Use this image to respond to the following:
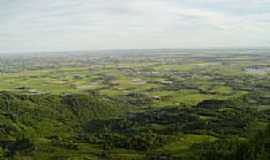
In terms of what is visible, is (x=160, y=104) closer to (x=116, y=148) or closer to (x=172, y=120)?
(x=172, y=120)

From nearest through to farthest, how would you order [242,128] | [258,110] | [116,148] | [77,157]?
[77,157] → [116,148] → [242,128] → [258,110]

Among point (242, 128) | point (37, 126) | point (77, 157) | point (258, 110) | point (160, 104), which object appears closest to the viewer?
point (77, 157)

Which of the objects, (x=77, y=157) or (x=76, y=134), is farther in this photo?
(x=76, y=134)

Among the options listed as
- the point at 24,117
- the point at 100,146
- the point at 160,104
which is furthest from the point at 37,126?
the point at 160,104

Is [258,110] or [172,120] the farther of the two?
[258,110]

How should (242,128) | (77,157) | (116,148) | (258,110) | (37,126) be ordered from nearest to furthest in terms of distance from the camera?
1. (77,157)
2. (116,148)
3. (242,128)
4. (37,126)
5. (258,110)

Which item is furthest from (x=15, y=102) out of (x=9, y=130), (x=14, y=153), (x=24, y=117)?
(x=14, y=153)

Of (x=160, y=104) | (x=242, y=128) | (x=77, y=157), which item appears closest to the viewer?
(x=77, y=157)

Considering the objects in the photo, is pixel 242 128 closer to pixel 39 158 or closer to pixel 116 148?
pixel 116 148

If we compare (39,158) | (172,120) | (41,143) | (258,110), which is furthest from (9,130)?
(258,110)
